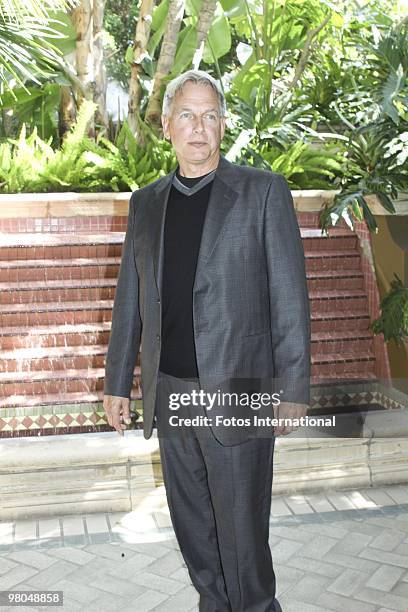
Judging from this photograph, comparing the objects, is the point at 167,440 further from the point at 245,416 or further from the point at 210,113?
the point at 210,113

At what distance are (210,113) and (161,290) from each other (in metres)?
0.60

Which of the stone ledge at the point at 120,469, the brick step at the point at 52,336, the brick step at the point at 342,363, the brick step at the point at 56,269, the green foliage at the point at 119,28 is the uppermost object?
the green foliage at the point at 119,28

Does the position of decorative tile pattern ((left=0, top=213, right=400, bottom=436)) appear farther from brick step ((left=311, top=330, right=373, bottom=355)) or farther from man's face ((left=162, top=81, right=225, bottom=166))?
man's face ((left=162, top=81, right=225, bottom=166))

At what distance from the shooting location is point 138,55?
8195mm

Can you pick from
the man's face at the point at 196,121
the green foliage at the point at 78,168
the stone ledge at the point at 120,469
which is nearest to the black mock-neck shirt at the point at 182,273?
the man's face at the point at 196,121

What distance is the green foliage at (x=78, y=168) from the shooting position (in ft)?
22.2

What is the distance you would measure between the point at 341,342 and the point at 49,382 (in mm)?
2260

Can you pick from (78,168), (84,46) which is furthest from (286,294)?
(84,46)

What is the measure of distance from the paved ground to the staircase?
5.25 feet

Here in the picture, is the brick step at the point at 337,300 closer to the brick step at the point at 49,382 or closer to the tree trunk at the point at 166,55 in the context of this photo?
the brick step at the point at 49,382

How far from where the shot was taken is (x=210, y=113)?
246cm

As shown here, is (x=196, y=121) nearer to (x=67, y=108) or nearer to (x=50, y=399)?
(x=50, y=399)

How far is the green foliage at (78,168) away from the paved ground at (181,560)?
138 inches

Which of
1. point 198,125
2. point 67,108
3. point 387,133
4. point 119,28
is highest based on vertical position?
point 119,28
